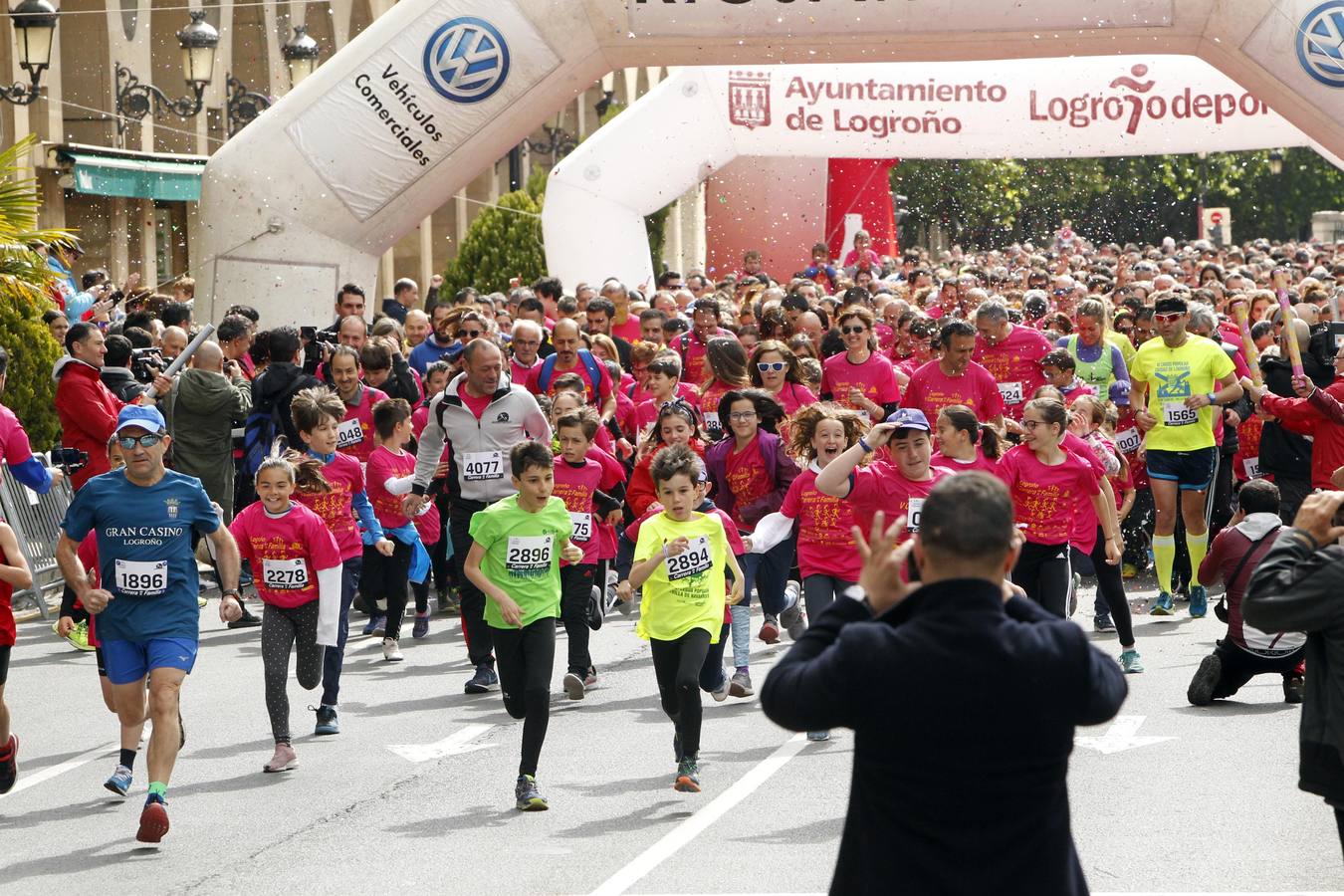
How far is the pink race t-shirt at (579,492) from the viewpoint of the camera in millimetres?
10469

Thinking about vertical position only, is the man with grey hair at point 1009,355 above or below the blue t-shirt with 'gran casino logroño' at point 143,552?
above

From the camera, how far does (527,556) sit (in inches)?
335

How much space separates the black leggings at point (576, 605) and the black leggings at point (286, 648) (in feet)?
4.28

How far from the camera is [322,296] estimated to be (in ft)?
54.7

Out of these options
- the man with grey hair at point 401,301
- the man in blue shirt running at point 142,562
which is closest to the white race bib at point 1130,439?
the man with grey hair at point 401,301

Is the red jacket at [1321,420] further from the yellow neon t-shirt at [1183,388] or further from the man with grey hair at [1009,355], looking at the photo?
the man with grey hair at [1009,355]

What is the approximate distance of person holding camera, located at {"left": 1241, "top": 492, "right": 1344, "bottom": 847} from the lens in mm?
5512

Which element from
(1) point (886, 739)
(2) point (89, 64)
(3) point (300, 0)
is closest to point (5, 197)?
(1) point (886, 739)

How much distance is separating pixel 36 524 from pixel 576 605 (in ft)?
16.5

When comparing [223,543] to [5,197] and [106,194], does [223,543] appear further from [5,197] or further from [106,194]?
[106,194]

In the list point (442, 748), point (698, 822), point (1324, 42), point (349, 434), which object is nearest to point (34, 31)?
point (349, 434)

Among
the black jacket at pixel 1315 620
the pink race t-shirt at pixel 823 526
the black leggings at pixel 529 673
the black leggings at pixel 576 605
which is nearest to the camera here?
the black jacket at pixel 1315 620

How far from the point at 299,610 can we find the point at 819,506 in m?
2.34

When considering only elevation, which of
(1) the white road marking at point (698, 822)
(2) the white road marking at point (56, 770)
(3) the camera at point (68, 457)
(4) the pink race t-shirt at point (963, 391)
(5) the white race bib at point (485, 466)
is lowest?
(1) the white road marking at point (698, 822)
